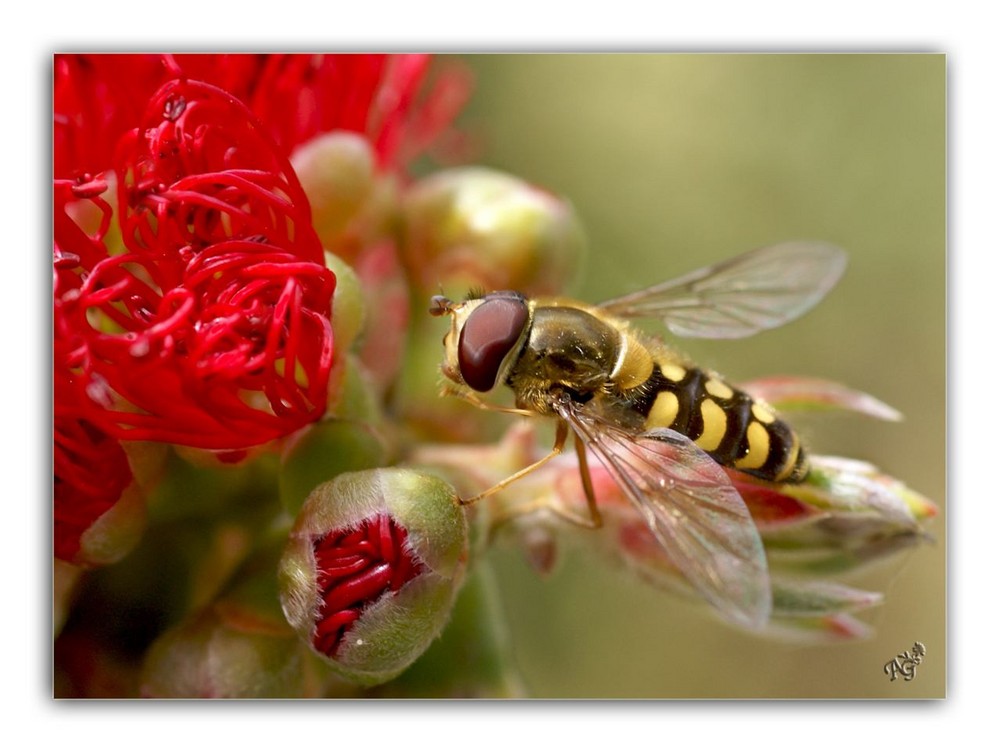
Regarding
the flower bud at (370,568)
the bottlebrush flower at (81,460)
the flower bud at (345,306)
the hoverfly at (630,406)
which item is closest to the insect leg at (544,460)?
the hoverfly at (630,406)

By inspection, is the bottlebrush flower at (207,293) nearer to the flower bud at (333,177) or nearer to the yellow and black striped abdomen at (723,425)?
the flower bud at (333,177)

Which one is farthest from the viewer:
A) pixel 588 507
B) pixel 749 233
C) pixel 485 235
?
pixel 749 233

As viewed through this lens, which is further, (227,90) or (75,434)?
(227,90)

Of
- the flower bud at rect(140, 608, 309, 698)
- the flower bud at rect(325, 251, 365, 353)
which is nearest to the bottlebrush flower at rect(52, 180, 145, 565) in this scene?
the flower bud at rect(140, 608, 309, 698)

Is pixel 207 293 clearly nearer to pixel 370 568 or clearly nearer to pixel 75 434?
pixel 75 434

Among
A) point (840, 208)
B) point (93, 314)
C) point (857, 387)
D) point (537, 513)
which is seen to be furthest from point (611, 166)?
point (93, 314)

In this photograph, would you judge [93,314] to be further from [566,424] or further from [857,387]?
[857,387]

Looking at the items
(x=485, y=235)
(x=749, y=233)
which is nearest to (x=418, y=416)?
(x=485, y=235)
